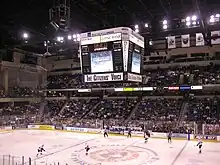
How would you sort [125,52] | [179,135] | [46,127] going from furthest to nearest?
[46,127], [179,135], [125,52]

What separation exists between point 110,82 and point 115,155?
7.51 m

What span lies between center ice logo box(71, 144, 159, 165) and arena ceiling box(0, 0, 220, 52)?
8.33 meters

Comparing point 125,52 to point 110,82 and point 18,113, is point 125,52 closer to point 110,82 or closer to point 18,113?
point 110,82

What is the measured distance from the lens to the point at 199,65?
3341 cm

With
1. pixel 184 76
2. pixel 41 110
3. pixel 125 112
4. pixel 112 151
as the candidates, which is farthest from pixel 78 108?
pixel 112 151

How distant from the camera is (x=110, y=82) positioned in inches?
459

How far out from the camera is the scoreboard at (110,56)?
11.2m

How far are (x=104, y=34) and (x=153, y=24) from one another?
8.53m

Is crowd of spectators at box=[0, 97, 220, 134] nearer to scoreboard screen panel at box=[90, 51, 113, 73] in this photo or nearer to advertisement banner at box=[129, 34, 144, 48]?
advertisement banner at box=[129, 34, 144, 48]

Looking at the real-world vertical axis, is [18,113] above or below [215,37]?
below

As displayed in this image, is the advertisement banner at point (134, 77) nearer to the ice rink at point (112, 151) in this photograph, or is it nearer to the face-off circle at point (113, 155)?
the ice rink at point (112, 151)

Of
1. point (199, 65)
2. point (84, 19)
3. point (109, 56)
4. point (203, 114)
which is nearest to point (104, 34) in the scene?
point (109, 56)

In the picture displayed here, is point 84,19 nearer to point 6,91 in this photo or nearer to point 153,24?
point 153,24

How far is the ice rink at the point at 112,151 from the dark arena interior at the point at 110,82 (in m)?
0.06
